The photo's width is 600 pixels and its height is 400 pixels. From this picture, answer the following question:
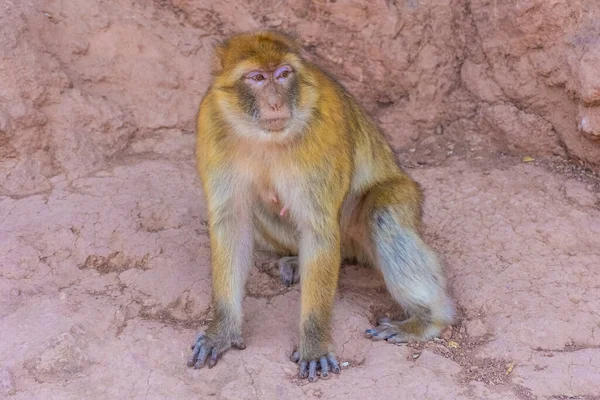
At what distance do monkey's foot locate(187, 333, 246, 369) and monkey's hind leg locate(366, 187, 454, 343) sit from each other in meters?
0.85

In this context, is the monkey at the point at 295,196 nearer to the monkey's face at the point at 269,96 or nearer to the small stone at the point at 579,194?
the monkey's face at the point at 269,96

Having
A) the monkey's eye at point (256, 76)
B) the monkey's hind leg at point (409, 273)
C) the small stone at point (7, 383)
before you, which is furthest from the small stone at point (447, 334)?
the small stone at point (7, 383)

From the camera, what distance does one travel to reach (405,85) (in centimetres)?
639

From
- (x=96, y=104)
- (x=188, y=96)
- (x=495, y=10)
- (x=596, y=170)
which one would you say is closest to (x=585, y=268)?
(x=596, y=170)

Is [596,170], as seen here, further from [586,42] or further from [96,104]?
[96,104]

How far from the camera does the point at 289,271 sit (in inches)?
200

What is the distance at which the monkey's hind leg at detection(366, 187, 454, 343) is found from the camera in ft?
15.3

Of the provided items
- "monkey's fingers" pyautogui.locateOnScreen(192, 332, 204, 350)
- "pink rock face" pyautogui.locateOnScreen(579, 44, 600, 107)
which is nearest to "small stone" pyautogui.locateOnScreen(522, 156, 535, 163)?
"pink rock face" pyautogui.locateOnScreen(579, 44, 600, 107)

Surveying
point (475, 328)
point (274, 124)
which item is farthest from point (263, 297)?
point (274, 124)

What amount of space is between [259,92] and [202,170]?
0.66m

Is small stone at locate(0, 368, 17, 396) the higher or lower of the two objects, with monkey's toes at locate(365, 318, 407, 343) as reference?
lower

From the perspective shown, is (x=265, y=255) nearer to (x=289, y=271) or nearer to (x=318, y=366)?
(x=289, y=271)

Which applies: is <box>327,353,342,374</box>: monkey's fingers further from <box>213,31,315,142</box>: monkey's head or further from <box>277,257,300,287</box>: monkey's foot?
<box>213,31,315,142</box>: monkey's head

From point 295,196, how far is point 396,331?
1010mm
